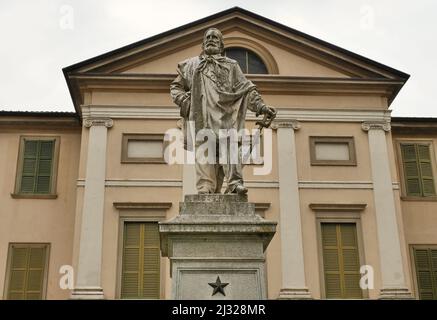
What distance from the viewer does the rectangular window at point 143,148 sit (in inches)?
701

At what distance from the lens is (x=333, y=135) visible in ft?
60.1

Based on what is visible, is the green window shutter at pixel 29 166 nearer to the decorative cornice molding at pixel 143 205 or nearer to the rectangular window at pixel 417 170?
the decorative cornice molding at pixel 143 205

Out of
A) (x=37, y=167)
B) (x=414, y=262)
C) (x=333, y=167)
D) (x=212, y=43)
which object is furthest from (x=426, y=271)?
(x=212, y=43)

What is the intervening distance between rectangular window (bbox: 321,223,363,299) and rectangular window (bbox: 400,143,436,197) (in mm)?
2899

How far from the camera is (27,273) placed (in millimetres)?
17453

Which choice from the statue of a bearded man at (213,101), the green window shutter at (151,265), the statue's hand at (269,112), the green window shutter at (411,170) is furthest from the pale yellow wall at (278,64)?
the statue's hand at (269,112)

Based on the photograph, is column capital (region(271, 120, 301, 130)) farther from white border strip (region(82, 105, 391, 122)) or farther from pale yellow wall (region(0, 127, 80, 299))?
pale yellow wall (region(0, 127, 80, 299))

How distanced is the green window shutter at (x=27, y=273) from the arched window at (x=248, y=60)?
26.6 ft

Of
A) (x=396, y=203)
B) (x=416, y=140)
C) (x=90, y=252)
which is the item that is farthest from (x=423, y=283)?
(x=90, y=252)

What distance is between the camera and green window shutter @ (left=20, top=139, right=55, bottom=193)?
18.4m

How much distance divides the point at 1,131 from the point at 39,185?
2.25m

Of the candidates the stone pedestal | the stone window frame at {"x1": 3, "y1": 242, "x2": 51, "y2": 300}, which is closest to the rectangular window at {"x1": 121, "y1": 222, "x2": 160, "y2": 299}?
the stone window frame at {"x1": 3, "y1": 242, "x2": 51, "y2": 300}
